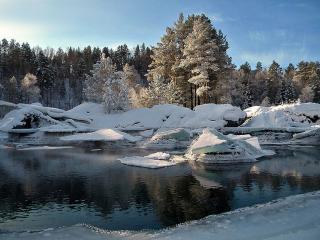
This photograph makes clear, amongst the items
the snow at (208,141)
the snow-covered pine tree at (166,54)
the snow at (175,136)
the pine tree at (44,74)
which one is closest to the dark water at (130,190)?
the snow at (208,141)

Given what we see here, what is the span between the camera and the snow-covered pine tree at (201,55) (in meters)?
54.1

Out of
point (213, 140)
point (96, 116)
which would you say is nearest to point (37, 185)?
point (213, 140)

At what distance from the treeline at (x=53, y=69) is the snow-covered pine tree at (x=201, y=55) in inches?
2027

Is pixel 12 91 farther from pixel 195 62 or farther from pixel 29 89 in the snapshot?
pixel 195 62

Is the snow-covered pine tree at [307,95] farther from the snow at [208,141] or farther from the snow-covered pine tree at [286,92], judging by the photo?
the snow at [208,141]

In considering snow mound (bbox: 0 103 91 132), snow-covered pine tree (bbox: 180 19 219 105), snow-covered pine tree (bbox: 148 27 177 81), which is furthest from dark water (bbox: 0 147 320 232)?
snow-covered pine tree (bbox: 148 27 177 81)

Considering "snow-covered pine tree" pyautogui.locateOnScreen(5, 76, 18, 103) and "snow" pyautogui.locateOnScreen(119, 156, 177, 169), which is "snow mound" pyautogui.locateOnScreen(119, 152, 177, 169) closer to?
"snow" pyautogui.locateOnScreen(119, 156, 177, 169)

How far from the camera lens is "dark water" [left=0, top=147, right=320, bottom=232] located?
14.7 m

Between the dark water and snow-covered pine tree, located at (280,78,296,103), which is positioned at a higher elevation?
snow-covered pine tree, located at (280,78,296,103)

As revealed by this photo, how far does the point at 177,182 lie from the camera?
20922mm

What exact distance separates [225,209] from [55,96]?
10459cm

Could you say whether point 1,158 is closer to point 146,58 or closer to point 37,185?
point 37,185

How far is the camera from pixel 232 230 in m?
12.4

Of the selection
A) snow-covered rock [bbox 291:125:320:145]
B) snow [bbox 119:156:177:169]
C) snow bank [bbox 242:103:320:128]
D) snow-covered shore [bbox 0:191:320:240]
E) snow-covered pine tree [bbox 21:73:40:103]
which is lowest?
snow-covered shore [bbox 0:191:320:240]
